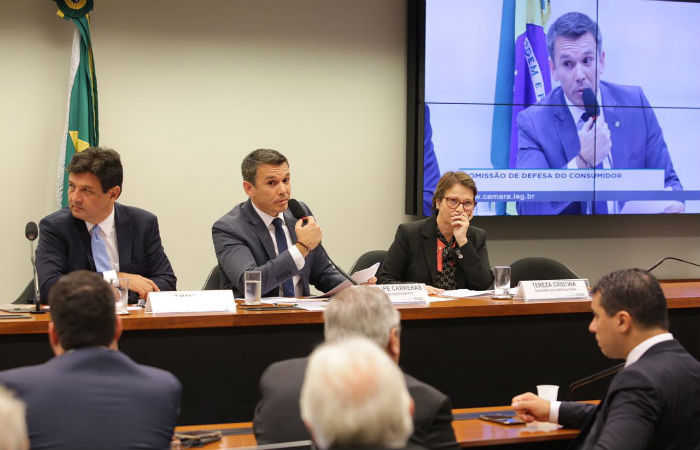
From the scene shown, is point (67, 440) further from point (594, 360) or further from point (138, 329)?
point (594, 360)

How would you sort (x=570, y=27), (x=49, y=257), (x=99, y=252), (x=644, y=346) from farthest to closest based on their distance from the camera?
1. (x=570, y=27)
2. (x=99, y=252)
3. (x=49, y=257)
4. (x=644, y=346)

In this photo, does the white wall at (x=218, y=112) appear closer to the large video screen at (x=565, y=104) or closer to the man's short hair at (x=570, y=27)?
the large video screen at (x=565, y=104)

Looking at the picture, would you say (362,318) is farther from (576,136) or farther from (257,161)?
(576,136)

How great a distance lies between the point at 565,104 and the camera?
5.80 m

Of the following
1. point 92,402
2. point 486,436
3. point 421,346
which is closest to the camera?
point 92,402

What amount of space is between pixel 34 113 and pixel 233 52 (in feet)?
4.26

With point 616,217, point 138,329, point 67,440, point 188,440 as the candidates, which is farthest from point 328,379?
point 616,217

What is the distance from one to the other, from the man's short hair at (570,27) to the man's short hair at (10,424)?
501 centimetres

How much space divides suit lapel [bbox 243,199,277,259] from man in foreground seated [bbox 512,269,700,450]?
1.90 m

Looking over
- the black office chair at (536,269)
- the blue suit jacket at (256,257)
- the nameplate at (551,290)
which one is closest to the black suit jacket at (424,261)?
the black office chair at (536,269)

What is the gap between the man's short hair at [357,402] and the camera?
4.40ft

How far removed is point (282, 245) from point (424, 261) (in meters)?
0.83

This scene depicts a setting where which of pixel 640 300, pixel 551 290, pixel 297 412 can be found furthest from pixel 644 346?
pixel 551 290

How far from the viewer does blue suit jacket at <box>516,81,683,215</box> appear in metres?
5.73
